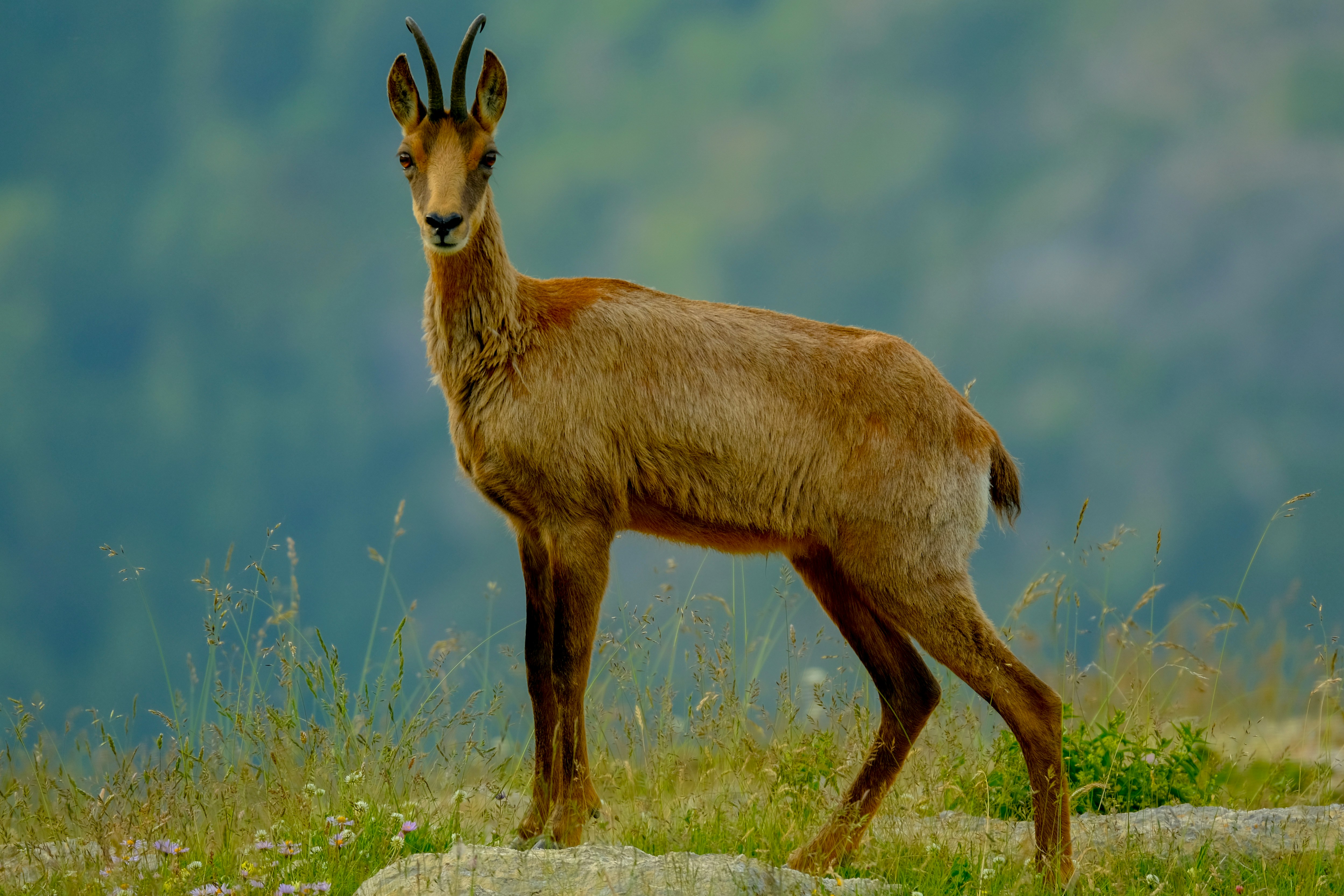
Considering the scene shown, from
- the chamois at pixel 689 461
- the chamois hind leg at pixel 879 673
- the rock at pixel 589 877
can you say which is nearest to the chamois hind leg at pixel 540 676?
the chamois at pixel 689 461

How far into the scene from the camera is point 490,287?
5.88 meters

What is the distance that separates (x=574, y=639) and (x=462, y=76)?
9.02 ft

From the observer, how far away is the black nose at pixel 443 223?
5461mm

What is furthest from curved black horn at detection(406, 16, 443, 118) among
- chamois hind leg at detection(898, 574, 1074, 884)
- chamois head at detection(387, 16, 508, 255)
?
chamois hind leg at detection(898, 574, 1074, 884)

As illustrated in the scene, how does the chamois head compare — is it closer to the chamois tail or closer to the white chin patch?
the white chin patch

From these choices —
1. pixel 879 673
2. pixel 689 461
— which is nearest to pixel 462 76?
pixel 689 461

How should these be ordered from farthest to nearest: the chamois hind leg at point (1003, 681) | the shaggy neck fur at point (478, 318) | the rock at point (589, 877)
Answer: the shaggy neck fur at point (478, 318) < the chamois hind leg at point (1003, 681) < the rock at point (589, 877)

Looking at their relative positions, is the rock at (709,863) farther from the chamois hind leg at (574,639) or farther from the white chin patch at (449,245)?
the white chin patch at (449,245)

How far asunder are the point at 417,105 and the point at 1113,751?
4782mm

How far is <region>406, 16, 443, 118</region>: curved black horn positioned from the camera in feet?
18.6

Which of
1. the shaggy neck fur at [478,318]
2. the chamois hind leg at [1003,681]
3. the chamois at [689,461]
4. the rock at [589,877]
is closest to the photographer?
the rock at [589,877]

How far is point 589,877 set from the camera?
4.35 metres

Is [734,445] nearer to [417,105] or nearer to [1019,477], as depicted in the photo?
[1019,477]

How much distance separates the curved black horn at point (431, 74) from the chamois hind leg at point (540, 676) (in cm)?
209
